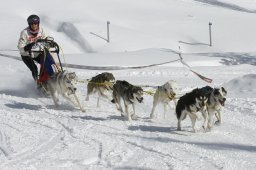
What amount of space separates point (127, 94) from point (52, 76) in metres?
1.96

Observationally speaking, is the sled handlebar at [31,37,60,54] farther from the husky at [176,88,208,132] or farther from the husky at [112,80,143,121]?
the husky at [176,88,208,132]

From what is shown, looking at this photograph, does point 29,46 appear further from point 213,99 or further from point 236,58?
point 236,58

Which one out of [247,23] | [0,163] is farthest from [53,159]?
[247,23]

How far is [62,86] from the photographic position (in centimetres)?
908

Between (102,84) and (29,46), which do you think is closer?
(102,84)

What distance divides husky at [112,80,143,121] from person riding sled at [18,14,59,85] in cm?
173

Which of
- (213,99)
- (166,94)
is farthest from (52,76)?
(213,99)

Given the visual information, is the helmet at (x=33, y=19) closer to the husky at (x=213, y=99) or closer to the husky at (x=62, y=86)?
the husky at (x=62, y=86)

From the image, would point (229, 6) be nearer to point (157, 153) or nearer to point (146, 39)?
point (146, 39)

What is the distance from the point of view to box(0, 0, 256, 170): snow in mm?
5996

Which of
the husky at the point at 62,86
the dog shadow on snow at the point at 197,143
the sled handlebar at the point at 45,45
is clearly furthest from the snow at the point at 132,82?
the sled handlebar at the point at 45,45

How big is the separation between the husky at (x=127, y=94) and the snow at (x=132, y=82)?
265mm

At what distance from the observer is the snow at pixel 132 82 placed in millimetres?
5996

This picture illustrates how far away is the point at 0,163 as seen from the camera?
578 centimetres
